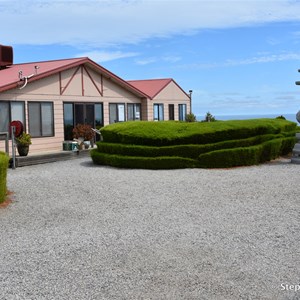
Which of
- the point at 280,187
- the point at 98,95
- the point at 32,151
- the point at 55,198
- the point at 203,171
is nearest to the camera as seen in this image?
the point at 55,198

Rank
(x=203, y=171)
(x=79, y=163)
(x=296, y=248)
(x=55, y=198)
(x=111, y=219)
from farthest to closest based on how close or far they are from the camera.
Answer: (x=79, y=163)
(x=203, y=171)
(x=55, y=198)
(x=111, y=219)
(x=296, y=248)

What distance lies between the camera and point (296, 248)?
597cm

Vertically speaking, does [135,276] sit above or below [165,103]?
below

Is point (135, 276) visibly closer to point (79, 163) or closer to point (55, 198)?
point (55, 198)

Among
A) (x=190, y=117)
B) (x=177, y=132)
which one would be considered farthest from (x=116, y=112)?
(x=177, y=132)

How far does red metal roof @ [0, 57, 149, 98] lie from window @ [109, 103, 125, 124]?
1040 mm

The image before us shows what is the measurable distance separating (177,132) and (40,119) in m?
6.32

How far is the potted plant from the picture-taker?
16422 mm

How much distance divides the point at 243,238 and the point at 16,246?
3.10 metres

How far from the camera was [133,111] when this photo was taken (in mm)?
24547

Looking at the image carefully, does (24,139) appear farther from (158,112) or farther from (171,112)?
(171,112)

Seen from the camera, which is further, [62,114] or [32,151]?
[62,114]

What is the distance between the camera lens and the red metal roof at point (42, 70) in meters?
16.8

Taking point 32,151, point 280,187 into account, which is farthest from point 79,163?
point 280,187
